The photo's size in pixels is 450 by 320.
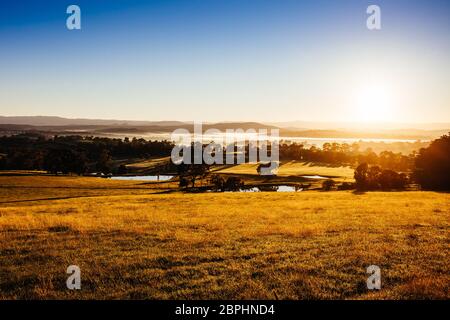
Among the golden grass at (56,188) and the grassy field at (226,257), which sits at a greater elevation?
the grassy field at (226,257)

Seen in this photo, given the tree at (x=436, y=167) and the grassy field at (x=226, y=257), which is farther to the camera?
the tree at (x=436, y=167)

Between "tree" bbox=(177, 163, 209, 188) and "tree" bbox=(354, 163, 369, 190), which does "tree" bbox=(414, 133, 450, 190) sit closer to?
"tree" bbox=(354, 163, 369, 190)

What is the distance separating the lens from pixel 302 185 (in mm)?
110688

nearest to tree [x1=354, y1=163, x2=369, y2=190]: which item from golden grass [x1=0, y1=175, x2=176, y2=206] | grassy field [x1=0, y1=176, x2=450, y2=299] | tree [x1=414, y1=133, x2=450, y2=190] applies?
tree [x1=414, y1=133, x2=450, y2=190]

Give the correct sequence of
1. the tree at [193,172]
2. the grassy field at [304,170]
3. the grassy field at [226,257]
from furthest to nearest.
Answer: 1. the grassy field at [304,170]
2. the tree at [193,172]
3. the grassy field at [226,257]

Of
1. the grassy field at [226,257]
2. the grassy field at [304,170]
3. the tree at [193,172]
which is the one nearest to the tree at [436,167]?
the grassy field at [304,170]

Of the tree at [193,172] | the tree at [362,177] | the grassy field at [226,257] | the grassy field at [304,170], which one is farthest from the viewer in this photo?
the grassy field at [304,170]

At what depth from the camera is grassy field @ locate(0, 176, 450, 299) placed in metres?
11.8

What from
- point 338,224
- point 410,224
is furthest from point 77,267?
point 410,224

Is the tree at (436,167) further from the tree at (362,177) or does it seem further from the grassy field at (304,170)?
the grassy field at (304,170)

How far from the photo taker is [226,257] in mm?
15438

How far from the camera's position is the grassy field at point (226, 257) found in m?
11.8

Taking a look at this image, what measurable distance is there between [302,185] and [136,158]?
105 meters

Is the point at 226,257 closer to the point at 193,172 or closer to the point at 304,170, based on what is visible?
the point at 193,172
